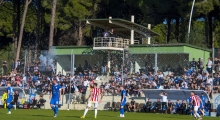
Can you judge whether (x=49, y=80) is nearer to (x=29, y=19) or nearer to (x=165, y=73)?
(x=165, y=73)

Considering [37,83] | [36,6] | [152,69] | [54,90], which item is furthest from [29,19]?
[54,90]

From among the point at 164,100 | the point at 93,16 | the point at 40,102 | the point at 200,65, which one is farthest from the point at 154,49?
the point at 93,16

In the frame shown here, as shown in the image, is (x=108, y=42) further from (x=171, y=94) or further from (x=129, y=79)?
(x=171, y=94)

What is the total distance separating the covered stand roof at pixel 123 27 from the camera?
50847 millimetres

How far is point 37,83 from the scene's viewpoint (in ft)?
149

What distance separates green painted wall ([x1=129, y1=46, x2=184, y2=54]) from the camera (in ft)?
141

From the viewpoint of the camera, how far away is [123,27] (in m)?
52.2

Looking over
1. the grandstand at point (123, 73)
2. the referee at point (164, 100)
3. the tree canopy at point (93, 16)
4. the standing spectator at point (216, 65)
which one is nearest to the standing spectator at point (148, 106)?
the grandstand at point (123, 73)

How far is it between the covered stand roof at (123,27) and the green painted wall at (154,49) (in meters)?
4.66

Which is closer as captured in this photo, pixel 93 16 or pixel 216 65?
pixel 216 65

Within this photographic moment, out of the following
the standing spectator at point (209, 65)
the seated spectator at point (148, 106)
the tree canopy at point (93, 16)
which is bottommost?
the seated spectator at point (148, 106)

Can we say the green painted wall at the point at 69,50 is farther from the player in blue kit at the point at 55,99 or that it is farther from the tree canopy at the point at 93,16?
the player in blue kit at the point at 55,99

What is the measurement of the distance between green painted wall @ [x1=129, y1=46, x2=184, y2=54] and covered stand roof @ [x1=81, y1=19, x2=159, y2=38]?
4.66 metres

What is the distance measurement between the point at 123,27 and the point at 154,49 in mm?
9985
